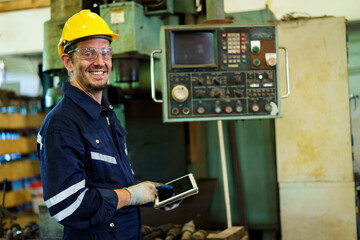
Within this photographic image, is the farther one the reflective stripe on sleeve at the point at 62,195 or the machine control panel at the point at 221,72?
the machine control panel at the point at 221,72

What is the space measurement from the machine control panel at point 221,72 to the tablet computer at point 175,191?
55cm

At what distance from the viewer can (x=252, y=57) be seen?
2.09m

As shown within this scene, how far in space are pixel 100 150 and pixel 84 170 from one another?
8cm

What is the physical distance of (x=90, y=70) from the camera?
1390mm

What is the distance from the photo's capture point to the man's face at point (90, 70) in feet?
4.55

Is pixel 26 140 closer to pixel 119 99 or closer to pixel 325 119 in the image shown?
pixel 119 99

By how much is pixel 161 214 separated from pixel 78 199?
151cm

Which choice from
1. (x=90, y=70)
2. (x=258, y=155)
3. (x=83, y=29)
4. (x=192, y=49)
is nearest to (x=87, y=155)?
(x=90, y=70)

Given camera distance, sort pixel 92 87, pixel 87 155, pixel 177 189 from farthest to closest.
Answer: pixel 177 189 < pixel 92 87 < pixel 87 155

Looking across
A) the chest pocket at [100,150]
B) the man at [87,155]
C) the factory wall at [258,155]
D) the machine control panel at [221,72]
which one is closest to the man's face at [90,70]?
the man at [87,155]

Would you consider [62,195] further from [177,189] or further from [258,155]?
[258,155]

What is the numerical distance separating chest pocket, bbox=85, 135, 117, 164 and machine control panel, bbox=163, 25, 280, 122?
0.72 m

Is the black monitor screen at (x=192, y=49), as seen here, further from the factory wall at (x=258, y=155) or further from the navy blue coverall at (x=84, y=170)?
the factory wall at (x=258, y=155)

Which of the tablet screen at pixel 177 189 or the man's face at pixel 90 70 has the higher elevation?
the man's face at pixel 90 70
